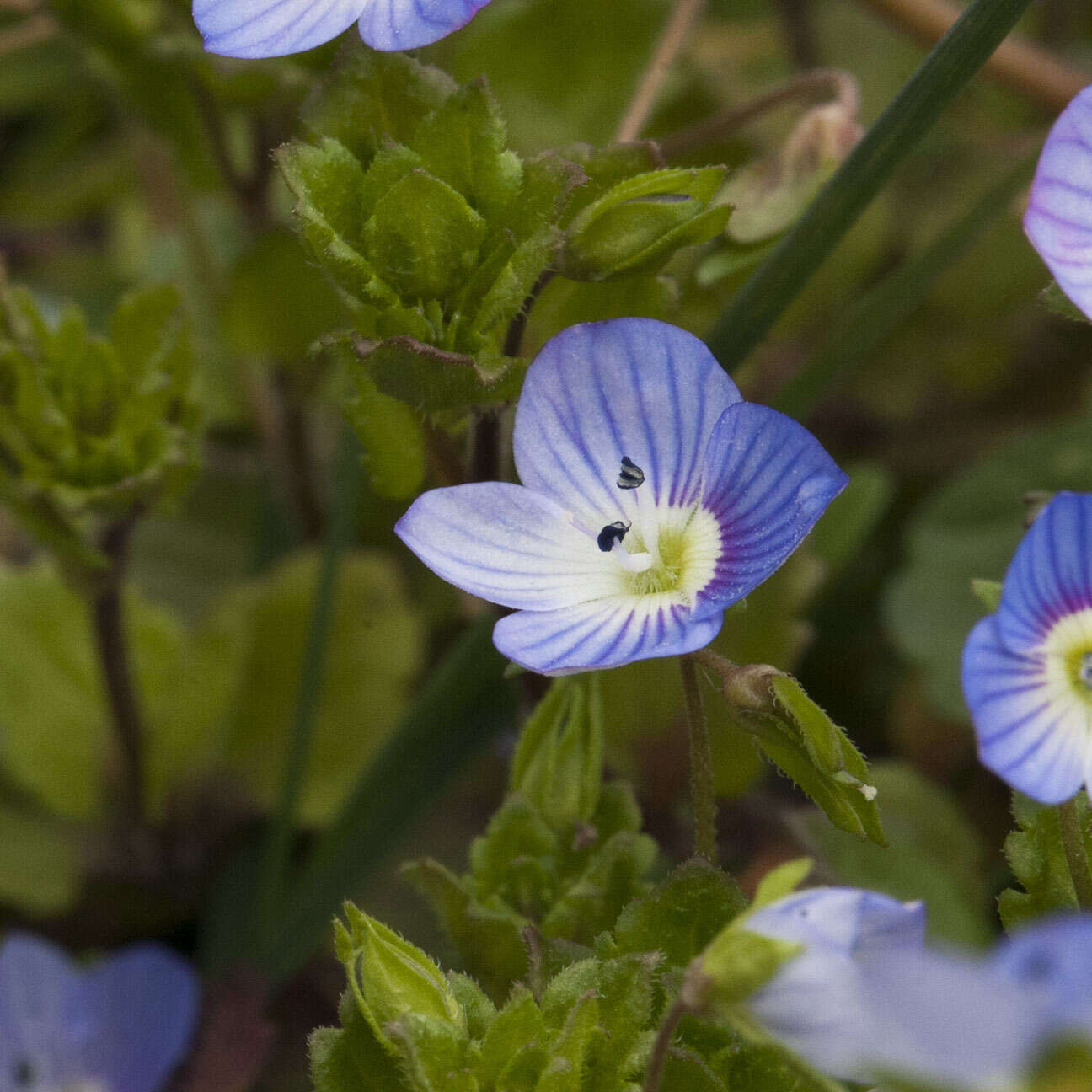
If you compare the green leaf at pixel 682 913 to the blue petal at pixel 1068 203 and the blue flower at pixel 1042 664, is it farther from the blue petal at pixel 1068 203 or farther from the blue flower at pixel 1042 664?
the blue petal at pixel 1068 203

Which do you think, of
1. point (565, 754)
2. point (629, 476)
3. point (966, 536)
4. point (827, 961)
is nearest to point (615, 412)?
point (629, 476)

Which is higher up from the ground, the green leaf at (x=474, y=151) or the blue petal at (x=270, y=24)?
the blue petal at (x=270, y=24)

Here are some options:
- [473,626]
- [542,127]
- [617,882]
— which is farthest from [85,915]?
[542,127]

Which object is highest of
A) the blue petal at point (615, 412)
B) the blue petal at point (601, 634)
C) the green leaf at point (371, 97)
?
the green leaf at point (371, 97)

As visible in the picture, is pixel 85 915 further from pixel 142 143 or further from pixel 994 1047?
pixel 994 1047

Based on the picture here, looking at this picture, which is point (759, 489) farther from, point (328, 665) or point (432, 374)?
point (328, 665)

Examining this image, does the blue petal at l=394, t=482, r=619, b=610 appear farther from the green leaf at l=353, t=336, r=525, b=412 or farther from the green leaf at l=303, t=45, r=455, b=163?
the green leaf at l=303, t=45, r=455, b=163

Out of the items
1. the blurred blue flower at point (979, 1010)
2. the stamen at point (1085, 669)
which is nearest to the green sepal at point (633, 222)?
the stamen at point (1085, 669)
